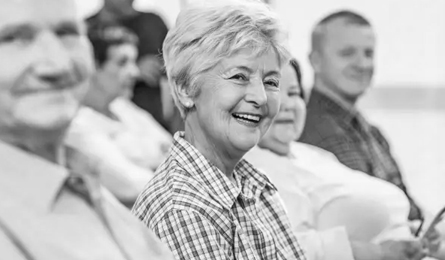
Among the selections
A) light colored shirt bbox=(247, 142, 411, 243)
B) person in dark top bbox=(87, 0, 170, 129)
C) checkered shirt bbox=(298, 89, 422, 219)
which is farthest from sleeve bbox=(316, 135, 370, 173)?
person in dark top bbox=(87, 0, 170, 129)

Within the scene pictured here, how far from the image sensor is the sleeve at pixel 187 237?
1.27 meters

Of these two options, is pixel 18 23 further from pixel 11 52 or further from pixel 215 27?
pixel 215 27

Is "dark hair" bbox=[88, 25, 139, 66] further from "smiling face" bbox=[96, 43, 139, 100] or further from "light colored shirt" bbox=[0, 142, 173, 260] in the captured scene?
"light colored shirt" bbox=[0, 142, 173, 260]

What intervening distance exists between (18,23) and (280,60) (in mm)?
672

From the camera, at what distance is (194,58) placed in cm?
140

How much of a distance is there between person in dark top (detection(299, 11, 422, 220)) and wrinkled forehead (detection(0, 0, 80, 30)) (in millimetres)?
1681

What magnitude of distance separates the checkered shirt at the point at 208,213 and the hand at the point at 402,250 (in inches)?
18.8

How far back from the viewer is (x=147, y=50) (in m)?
4.19

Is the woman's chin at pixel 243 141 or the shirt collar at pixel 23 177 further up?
the shirt collar at pixel 23 177

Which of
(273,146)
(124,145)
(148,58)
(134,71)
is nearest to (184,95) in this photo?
(273,146)

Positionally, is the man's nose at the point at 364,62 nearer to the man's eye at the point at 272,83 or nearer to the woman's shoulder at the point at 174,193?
the man's eye at the point at 272,83

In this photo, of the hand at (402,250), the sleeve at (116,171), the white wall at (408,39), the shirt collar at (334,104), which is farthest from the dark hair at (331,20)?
the white wall at (408,39)

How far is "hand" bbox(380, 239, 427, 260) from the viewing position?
6.27ft

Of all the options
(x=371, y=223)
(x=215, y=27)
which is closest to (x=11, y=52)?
(x=215, y=27)
